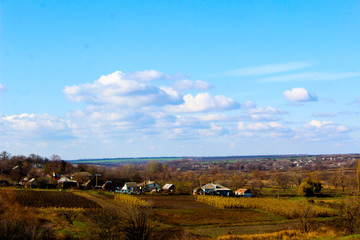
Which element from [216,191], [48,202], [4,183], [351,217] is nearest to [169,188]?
[216,191]

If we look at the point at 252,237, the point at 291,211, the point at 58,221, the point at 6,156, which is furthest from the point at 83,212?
the point at 6,156

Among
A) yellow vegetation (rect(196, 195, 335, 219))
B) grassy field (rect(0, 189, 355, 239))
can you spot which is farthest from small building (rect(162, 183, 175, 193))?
grassy field (rect(0, 189, 355, 239))

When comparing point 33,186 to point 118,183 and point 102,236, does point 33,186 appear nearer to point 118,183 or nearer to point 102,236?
point 118,183

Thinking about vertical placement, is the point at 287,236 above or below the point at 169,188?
above

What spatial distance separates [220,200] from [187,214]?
16099 mm

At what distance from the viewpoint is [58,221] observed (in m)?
37.9

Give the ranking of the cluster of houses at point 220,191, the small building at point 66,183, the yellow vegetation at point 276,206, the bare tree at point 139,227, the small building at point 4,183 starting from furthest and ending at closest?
1. the small building at point 66,183
2. the small building at point 4,183
3. the cluster of houses at point 220,191
4. the yellow vegetation at point 276,206
5. the bare tree at point 139,227

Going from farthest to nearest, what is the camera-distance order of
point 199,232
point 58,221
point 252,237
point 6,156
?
point 6,156 < point 58,221 < point 199,232 < point 252,237

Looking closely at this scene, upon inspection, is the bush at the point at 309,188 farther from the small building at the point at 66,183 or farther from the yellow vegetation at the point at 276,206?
the small building at the point at 66,183

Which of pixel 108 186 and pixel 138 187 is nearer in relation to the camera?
pixel 138 187

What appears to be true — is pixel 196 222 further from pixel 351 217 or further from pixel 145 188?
pixel 145 188

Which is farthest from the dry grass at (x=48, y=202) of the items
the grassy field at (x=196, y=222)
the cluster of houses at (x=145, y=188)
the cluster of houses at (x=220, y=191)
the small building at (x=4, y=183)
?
the cluster of houses at (x=220, y=191)

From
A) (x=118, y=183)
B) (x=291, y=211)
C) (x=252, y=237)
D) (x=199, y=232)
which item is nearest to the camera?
(x=252, y=237)

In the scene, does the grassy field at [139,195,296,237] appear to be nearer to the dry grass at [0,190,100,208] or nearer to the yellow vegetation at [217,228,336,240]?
the yellow vegetation at [217,228,336,240]
